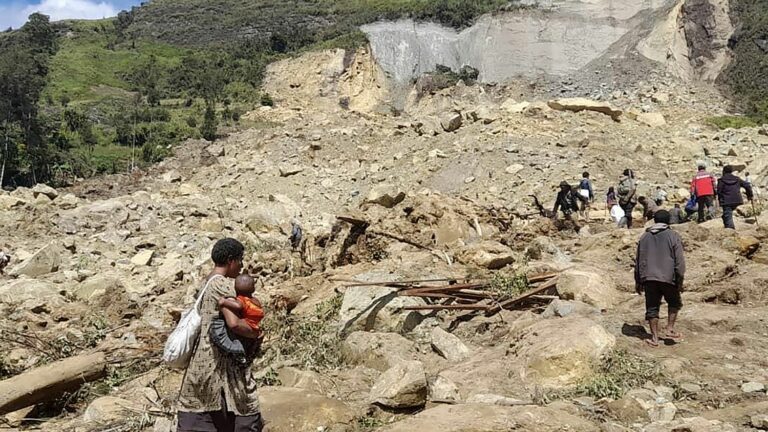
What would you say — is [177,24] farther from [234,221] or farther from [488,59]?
[234,221]

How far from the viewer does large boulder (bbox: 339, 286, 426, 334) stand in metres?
5.76

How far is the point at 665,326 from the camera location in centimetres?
510

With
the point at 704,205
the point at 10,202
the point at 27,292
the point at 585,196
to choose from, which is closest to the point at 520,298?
the point at 704,205

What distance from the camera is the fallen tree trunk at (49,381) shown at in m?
4.69

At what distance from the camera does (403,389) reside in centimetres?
395

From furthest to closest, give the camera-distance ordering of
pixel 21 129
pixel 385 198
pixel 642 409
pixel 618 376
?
pixel 21 129 < pixel 385 198 < pixel 618 376 < pixel 642 409

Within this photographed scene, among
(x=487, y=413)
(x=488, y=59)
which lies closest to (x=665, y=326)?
(x=487, y=413)

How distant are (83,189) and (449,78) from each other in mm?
18841

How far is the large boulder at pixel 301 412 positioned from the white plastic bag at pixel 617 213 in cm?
715

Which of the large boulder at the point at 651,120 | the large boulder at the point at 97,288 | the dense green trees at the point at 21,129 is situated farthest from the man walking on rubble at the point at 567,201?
the dense green trees at the point at 21,129

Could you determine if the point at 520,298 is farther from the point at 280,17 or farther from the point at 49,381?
the point at 280,17

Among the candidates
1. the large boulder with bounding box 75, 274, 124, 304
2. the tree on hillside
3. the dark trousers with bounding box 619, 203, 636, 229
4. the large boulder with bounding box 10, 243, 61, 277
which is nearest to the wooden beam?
the large boulder with bounding box 75, 274, 124, 304

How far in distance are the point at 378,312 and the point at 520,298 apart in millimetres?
1288

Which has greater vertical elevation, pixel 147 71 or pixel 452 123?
pixel 147 71
